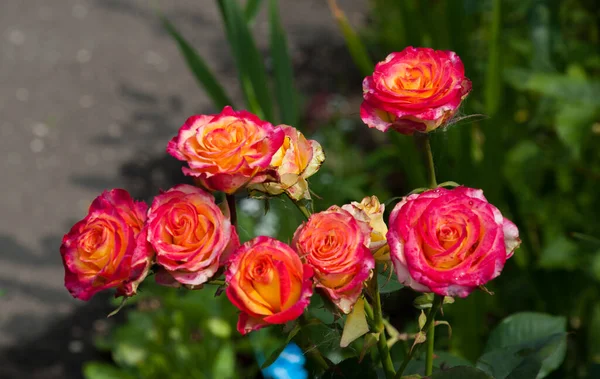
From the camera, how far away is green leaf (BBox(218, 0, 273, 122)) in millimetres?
1241

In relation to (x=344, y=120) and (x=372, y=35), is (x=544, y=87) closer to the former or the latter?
(x=344, y=120)

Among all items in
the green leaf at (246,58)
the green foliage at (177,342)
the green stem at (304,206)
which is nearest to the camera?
the green stem at (304,206)

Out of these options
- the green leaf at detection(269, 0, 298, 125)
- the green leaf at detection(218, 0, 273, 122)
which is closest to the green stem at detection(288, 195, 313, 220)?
the green leaf at detection(218, 0, 273, 122)

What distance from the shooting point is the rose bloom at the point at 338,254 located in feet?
1.59

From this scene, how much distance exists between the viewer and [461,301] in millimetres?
1351

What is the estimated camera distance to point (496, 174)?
4.32 ft

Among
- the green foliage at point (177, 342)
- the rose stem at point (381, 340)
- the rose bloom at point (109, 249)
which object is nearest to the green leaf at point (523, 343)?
the rose stem at point (381, 340)

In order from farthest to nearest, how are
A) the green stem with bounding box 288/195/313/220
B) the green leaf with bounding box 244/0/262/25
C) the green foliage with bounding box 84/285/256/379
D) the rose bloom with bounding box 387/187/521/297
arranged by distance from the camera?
the green foliage with bounding box 84/285/256/379 < the green leaf with bounding box 244/0/262/25 < the green stem with bounding box 288/195/313/220 < the rose bloom with bounding box 387/187/521/297

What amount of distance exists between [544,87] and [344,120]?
3.92ft

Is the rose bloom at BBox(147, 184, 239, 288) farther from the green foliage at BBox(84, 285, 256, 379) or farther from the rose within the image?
the green foliage at BBox(84, 285, 256, 379)

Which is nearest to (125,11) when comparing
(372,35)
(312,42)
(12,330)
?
(312,42)

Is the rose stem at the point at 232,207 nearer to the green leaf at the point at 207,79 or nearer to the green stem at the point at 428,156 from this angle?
the green stem at the point at 428,156

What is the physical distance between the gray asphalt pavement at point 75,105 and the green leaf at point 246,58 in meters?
0.97

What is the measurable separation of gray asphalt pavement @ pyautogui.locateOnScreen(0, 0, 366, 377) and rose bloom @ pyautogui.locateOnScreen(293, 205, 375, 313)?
63.4 inches
